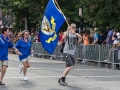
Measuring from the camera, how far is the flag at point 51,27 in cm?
1202

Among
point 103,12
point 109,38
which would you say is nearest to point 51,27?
point 109,38

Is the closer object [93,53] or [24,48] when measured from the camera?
[24,48]

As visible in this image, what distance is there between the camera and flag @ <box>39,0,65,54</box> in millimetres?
12016

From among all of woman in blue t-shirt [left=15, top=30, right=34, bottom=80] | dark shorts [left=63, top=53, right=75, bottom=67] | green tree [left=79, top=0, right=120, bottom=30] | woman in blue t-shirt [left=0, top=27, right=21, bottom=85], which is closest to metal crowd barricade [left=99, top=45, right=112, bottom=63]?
green tree [left=79, top=0, right=120, bottom=30]

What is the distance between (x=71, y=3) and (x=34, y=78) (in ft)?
56.8

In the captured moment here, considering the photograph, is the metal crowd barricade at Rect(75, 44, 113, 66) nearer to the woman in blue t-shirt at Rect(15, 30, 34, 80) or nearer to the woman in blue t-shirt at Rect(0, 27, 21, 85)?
the woman in blue t-shirt at Rect(15, 30, 34, 80)

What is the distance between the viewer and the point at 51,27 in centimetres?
1223

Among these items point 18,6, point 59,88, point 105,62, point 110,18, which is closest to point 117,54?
point 105,62

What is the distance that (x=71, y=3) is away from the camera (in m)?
29.5

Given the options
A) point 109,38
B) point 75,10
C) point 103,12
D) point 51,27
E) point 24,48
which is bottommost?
point 24,48

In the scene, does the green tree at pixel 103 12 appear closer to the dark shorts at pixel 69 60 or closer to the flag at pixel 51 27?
the flag at pixel 51 27

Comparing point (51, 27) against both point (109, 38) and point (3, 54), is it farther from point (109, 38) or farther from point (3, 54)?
point (109, 38)

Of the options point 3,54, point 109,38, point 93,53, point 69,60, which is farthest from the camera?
point 93,53

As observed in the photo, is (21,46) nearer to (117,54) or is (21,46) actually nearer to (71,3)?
(117,54)
